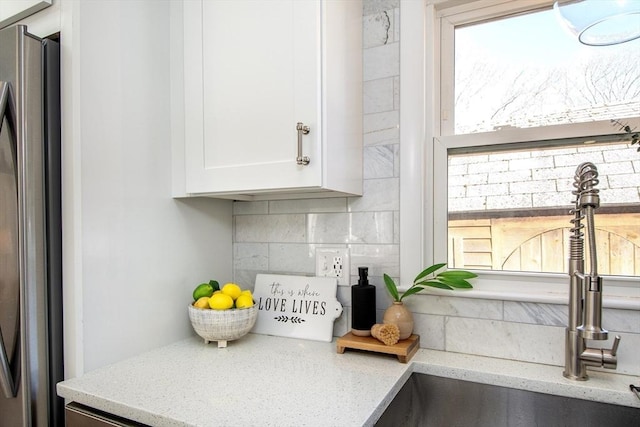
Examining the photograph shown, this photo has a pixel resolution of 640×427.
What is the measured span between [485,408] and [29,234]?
1.33m

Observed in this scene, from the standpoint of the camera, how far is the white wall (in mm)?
1078

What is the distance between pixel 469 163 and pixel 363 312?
62 centimetres

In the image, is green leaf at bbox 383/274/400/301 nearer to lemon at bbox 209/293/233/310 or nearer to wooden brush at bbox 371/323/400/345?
wooden brush at bbox 371/323/400/345

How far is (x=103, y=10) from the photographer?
1.14 m

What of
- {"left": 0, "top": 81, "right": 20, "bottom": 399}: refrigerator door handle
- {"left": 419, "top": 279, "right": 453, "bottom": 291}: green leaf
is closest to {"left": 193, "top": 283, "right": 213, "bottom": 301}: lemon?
{"left": 0, "top": 81, "right": 20, "bottom": 399}: refrigerator door handle

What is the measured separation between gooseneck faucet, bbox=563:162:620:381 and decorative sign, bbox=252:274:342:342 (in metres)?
0.69

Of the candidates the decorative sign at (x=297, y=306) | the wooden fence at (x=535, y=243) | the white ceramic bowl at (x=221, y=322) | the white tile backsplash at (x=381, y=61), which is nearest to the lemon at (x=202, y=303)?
the white ceramic bowl at (x=221, y=322)

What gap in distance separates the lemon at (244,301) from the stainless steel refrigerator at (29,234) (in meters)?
0.51

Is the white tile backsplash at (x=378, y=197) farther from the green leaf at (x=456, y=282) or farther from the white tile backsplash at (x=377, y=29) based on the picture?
the white tile backsplash at (x=377, y=29)

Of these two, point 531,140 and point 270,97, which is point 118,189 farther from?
point 531,140

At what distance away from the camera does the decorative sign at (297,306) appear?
1378mm

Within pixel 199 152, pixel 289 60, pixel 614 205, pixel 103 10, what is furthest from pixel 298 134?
pixel 614 205

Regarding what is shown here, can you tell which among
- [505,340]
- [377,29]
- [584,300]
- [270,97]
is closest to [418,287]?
[505,340]

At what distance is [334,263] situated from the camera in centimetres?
144
